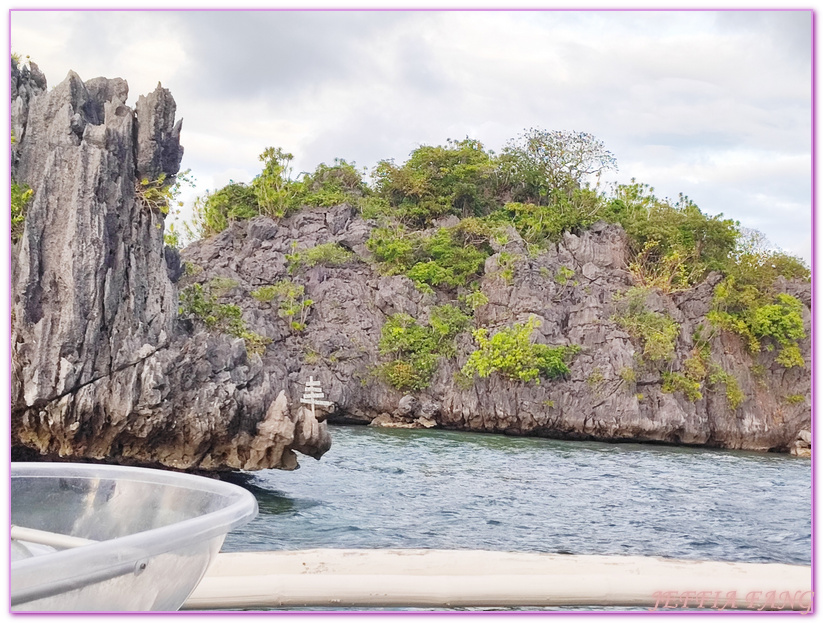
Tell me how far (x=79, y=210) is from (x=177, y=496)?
5.44 metres

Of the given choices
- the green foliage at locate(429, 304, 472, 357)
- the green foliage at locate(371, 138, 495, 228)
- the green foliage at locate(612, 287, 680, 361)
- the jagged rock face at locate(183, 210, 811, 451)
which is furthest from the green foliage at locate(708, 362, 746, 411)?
the green foliage at locate(371, 138, 495, 228)

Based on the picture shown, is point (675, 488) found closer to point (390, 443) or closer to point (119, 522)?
point (390, 443)

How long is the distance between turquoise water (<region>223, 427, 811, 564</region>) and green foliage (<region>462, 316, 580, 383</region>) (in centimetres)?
317

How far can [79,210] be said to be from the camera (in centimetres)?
645

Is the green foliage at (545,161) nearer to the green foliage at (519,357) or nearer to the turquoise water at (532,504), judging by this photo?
the green foliage at (519,357)

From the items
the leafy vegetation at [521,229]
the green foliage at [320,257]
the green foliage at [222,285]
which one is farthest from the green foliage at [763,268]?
the green foliage at [222,285]

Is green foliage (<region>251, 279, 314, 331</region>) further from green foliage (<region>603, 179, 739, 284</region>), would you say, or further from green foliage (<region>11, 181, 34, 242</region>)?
green foliage (<region>11, 181, 34, 242</region>)

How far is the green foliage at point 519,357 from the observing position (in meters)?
14.6

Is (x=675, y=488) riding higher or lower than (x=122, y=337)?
lower

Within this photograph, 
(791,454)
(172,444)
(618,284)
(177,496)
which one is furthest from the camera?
(618,284)

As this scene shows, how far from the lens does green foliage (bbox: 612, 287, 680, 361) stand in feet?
48.9

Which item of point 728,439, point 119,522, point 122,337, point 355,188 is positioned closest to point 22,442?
point 122,337

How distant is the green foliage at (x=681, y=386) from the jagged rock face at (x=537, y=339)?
0.41ft
